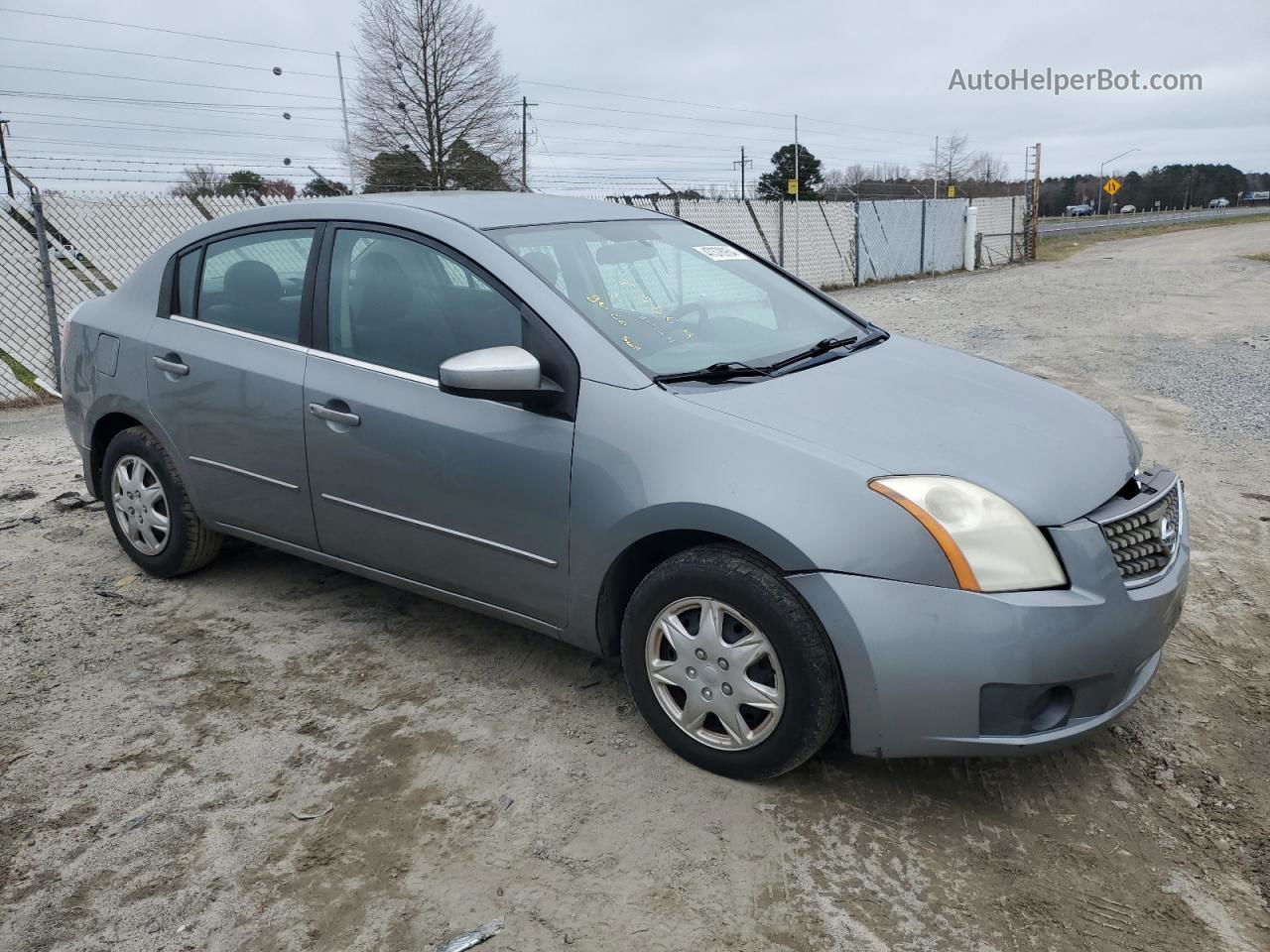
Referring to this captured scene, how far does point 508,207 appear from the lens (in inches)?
149

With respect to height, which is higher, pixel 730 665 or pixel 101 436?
pixel 101 436

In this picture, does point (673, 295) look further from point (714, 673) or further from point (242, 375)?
point (242, 375)

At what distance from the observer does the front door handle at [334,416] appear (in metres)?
3.54

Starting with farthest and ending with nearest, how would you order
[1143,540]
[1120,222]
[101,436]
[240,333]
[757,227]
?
[1120,222] → [757,227] → [101,436] → [240,333] → [1143,540]

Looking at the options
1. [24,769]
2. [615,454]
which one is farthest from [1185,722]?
[24,769]

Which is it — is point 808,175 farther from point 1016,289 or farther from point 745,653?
point 745,653

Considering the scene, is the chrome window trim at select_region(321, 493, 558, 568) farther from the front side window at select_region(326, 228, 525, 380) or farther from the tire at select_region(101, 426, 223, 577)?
the tire at select_region(101, 426, 223, 577)

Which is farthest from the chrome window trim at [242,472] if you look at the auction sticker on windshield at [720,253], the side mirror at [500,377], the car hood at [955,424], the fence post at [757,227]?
the fence post at [757,227]

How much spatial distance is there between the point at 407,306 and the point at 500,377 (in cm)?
75

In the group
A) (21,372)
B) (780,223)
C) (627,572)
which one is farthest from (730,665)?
(780,223)

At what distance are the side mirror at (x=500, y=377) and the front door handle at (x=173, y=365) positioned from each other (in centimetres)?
161

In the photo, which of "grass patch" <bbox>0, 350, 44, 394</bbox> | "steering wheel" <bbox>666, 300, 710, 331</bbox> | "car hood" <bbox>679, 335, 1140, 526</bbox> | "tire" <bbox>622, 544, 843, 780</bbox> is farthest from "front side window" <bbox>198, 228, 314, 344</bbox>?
"grass patch" <bbox>0, 350, 44, 394</bbox>

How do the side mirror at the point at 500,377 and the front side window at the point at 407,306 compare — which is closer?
the side mirror at the point at 500,377

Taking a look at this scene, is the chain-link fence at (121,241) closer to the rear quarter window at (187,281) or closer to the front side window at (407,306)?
the rear quarter window at (187,281)
